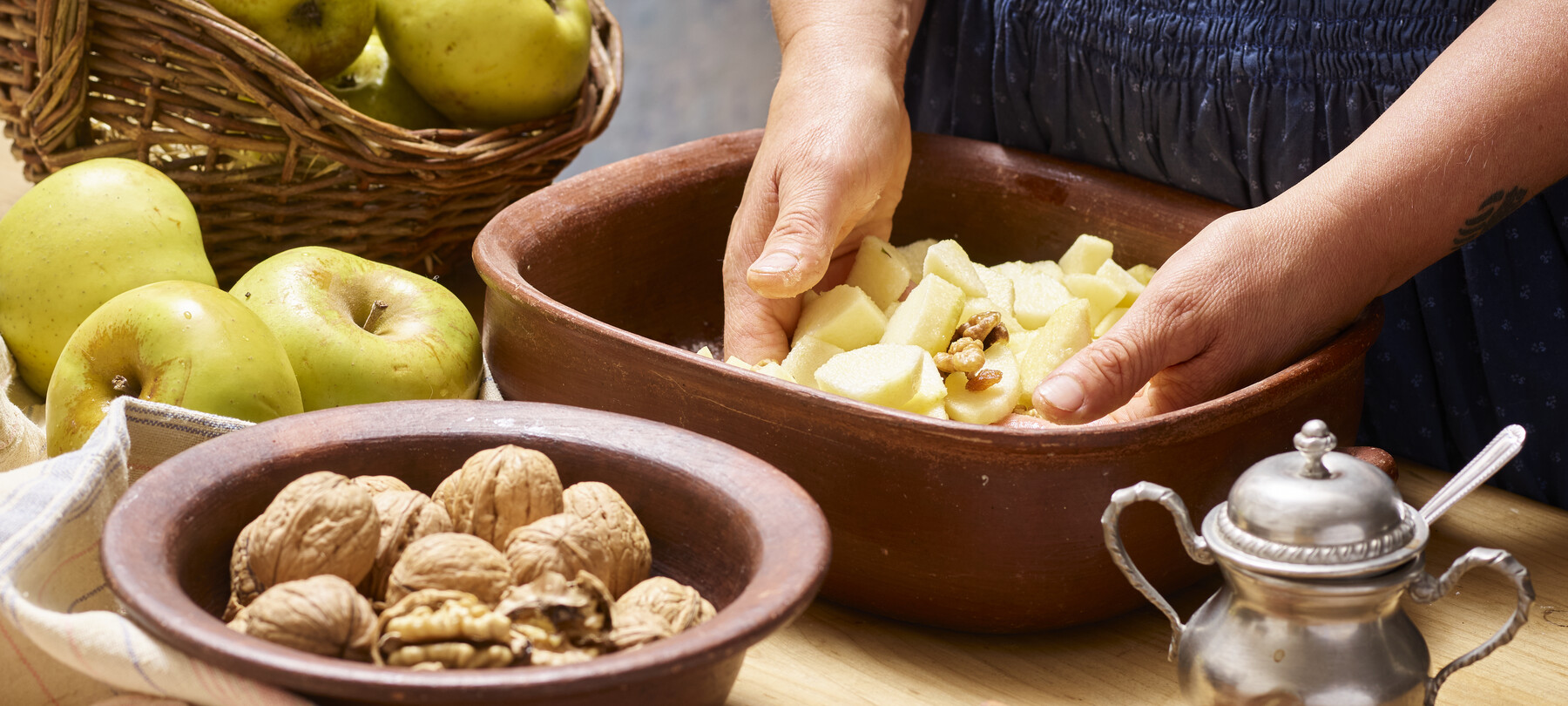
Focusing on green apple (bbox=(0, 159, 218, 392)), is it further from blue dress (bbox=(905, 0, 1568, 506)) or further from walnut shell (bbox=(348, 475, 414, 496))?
blue dress (bbox=(905, 0, 1568, 506))

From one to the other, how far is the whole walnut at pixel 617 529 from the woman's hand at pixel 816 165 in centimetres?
30

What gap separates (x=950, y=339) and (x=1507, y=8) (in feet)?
1.52

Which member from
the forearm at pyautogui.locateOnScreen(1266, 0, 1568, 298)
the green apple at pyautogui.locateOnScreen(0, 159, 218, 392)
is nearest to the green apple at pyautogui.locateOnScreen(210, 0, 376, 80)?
the green apple at pyautogui.locateOnScreen(0, 159, 218, 392)

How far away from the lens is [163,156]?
3.91 ft

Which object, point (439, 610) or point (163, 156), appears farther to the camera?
point (163, 156)

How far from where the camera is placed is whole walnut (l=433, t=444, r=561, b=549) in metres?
0.64

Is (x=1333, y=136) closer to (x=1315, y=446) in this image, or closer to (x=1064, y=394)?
(x=1064, y=394)

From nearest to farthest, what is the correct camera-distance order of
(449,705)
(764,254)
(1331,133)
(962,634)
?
1. (449,705)
2. (962,634)
3. (764,254)
4. (1331,133)

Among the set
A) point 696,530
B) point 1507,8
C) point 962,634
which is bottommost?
point 962,634

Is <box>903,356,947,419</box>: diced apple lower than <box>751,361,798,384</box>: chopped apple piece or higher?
higher

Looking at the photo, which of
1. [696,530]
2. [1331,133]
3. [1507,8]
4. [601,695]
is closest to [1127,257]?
[1331,133]

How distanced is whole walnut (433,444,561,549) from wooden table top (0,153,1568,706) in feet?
0.53

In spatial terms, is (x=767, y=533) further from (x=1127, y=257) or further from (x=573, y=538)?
(x=1127, y=257)

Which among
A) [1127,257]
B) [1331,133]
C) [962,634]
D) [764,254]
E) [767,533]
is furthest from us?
[1127,257]
